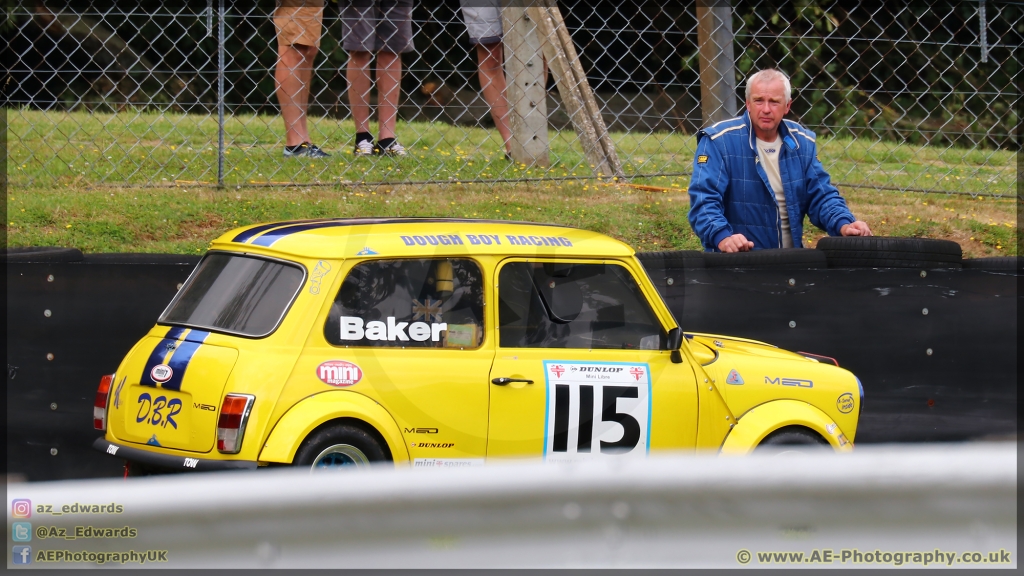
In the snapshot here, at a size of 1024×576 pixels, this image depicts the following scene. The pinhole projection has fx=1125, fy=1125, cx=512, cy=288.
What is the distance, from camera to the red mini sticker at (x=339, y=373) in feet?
13.4

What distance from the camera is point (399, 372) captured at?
13.8 ft

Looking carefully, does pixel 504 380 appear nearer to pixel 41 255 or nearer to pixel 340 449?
pixel 340 449

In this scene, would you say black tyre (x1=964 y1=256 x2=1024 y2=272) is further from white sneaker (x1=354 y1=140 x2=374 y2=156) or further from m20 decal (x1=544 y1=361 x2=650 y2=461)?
white sneaker (x1=354 y1=140 x2=374 y2=156)

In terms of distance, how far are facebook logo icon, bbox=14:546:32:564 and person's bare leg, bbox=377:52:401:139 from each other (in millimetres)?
6202

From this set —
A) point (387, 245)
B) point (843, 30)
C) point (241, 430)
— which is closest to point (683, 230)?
point (387, 245)

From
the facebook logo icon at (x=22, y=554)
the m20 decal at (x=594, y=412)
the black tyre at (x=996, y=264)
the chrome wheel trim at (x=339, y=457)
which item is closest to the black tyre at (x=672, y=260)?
the m20 decal at (x=594, y=412)

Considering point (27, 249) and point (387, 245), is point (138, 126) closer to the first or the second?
point (27, 249)

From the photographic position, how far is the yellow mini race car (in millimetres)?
4023

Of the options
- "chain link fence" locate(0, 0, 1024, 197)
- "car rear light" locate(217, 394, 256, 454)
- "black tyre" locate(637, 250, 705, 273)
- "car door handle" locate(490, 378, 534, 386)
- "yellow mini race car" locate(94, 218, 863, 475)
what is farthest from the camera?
"chain link fence" locate(0, 0, 1024, 197)

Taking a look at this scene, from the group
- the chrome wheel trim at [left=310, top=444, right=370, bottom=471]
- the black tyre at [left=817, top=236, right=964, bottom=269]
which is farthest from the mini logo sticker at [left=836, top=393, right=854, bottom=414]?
the chrome wheel trim at [left=310, top=444, right=370, bottom=471]

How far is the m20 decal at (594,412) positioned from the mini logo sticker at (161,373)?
4.64 feet

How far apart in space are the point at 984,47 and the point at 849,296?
272 cm

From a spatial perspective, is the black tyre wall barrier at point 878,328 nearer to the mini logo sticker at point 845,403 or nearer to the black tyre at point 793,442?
the mini logo sticker at point 845,403

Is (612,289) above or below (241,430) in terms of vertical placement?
above
